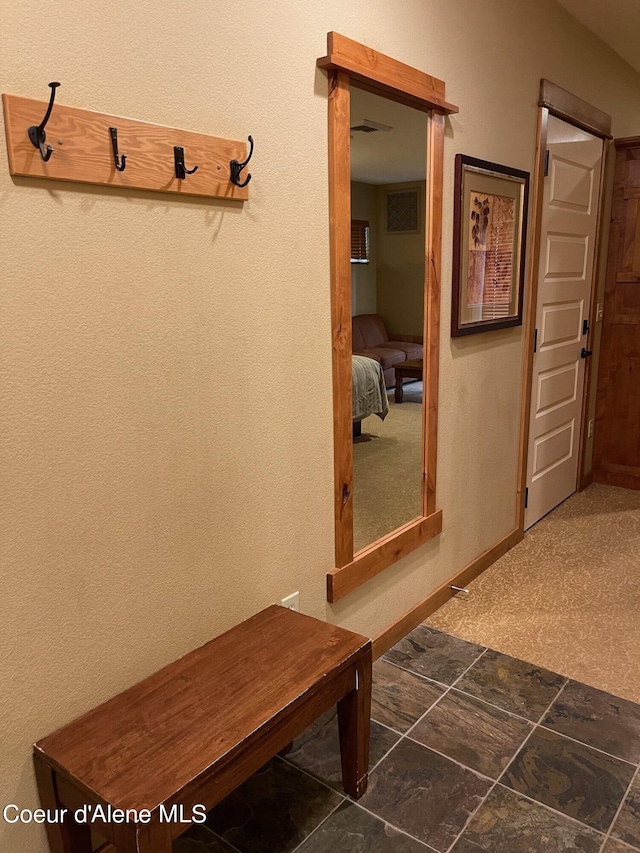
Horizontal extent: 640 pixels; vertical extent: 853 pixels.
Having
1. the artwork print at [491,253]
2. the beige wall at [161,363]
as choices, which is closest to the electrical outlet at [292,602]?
the beige wall at [161,363]

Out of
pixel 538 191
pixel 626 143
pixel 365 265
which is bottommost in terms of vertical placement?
pixel 365 265

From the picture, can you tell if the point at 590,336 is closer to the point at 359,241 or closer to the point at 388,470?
the point at 388,470

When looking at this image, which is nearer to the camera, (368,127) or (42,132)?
(42,132)

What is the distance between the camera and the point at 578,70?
3.22 meters

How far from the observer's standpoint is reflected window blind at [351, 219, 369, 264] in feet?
6.63

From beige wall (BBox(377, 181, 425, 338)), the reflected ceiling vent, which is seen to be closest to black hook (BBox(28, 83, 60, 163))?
the reflected ceiling vent

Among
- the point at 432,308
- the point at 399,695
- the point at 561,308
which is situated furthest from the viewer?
the point at 561,308

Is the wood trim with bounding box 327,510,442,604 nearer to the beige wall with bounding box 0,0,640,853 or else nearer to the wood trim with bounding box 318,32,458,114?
the beige wall with bounding box 0,0,640,853

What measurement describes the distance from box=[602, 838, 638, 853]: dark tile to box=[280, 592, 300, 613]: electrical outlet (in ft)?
3.23

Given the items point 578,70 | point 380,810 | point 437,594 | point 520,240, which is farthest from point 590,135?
point 380,810

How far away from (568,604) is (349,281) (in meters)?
1.72

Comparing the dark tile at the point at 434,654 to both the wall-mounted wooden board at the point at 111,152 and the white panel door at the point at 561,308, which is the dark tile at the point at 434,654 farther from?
the wall-mounted wooden board at the point at 111,152

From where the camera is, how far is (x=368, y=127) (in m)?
2.00

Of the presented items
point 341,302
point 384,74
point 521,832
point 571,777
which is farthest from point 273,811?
point 384,74
